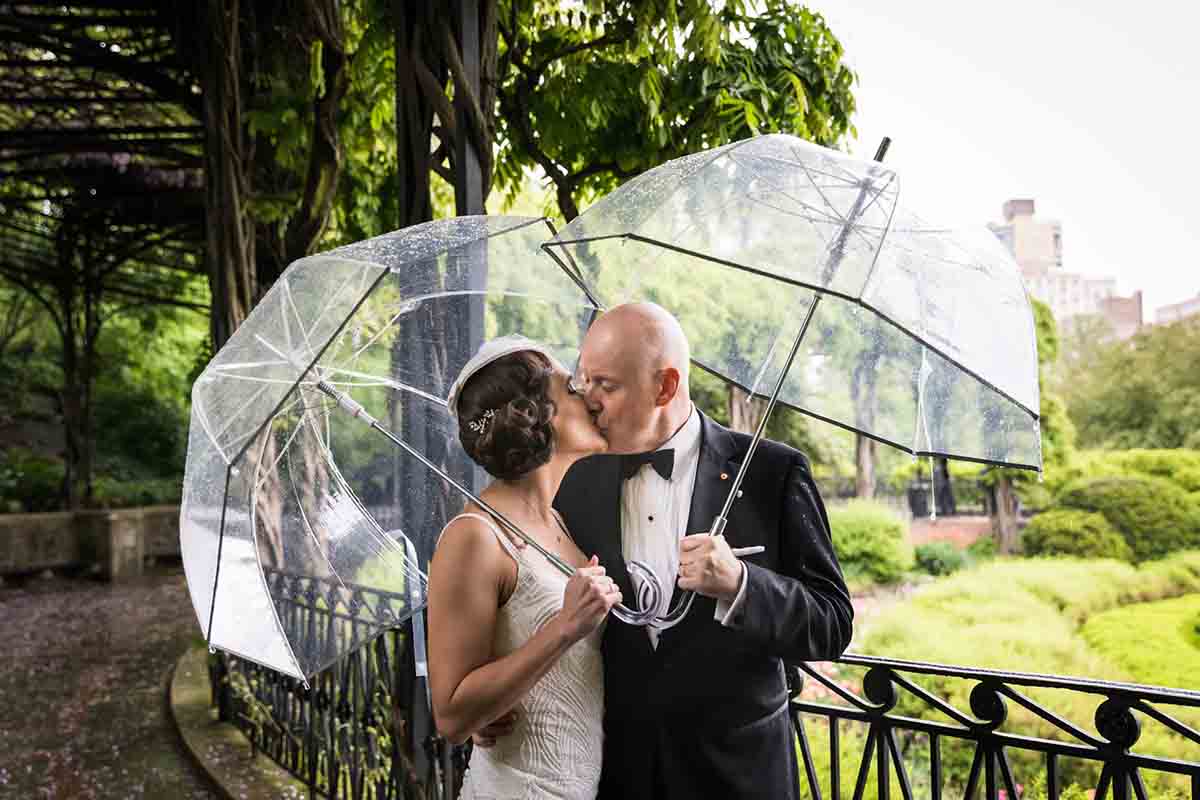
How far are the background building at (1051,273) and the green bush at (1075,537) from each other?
1800 centimetres

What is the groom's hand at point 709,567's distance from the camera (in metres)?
1.58

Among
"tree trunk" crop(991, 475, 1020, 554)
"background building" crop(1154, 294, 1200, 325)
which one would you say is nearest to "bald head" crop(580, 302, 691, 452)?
"tree trunk" crop(991, 475, 1020, 554)

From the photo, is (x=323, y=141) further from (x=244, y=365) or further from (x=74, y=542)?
(x=74, y=542)

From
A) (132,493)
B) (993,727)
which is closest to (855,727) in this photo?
(993,727)

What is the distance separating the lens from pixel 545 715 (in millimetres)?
1746

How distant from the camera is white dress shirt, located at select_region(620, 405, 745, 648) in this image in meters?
1.82

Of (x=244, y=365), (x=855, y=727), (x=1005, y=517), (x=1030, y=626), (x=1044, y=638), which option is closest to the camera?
(x=244, y=365)

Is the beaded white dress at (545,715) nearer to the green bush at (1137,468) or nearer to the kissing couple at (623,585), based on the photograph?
the kissing couple at (623,585)

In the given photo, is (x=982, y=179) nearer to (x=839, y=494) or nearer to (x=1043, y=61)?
(x=1043, y=61)

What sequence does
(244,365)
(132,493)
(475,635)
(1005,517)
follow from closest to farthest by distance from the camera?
(475,635) → (244,365) → (1005,517) → (132,493)

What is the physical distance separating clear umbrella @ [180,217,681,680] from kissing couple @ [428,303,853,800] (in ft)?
0.48

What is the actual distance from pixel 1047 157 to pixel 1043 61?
13.4 feet

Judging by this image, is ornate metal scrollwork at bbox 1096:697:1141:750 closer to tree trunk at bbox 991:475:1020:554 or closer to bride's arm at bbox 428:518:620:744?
bride's arm at bbox 428:518:620:744

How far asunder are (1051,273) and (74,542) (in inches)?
1370
